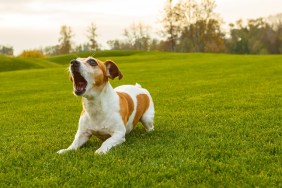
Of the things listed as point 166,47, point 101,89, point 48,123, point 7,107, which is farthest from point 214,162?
point 166,47

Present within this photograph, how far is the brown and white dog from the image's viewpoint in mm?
5855

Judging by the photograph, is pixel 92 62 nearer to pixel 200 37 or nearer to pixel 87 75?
pixel 87 75

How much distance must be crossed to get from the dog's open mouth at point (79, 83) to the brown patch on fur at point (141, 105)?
4.90 feet

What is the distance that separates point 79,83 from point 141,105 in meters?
1.67

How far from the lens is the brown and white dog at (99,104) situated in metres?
5.86

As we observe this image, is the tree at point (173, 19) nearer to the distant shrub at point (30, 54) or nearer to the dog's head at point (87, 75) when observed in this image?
the distant shrub at point (30, 54)

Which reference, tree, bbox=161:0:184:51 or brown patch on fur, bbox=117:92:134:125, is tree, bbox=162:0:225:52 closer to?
tree, bbox=161:0:184:51

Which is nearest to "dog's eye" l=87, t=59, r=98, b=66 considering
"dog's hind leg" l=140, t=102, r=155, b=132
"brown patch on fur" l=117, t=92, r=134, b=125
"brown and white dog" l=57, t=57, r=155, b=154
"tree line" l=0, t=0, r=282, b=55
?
"brown and white dog" l=57, t=57, r=155, b=154

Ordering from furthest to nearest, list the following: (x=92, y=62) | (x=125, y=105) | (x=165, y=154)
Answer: (x=125, y=105), (x=92, y=62), (x=165, y=154)

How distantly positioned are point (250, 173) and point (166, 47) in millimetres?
89260

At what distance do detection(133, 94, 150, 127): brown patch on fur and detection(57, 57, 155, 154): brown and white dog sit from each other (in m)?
0.50

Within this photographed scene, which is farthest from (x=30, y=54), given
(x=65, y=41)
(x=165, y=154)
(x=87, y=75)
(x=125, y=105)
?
(x=165, y=154)

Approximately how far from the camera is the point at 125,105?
6.61 metres

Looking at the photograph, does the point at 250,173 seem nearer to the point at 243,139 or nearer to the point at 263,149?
the point at 263,149
